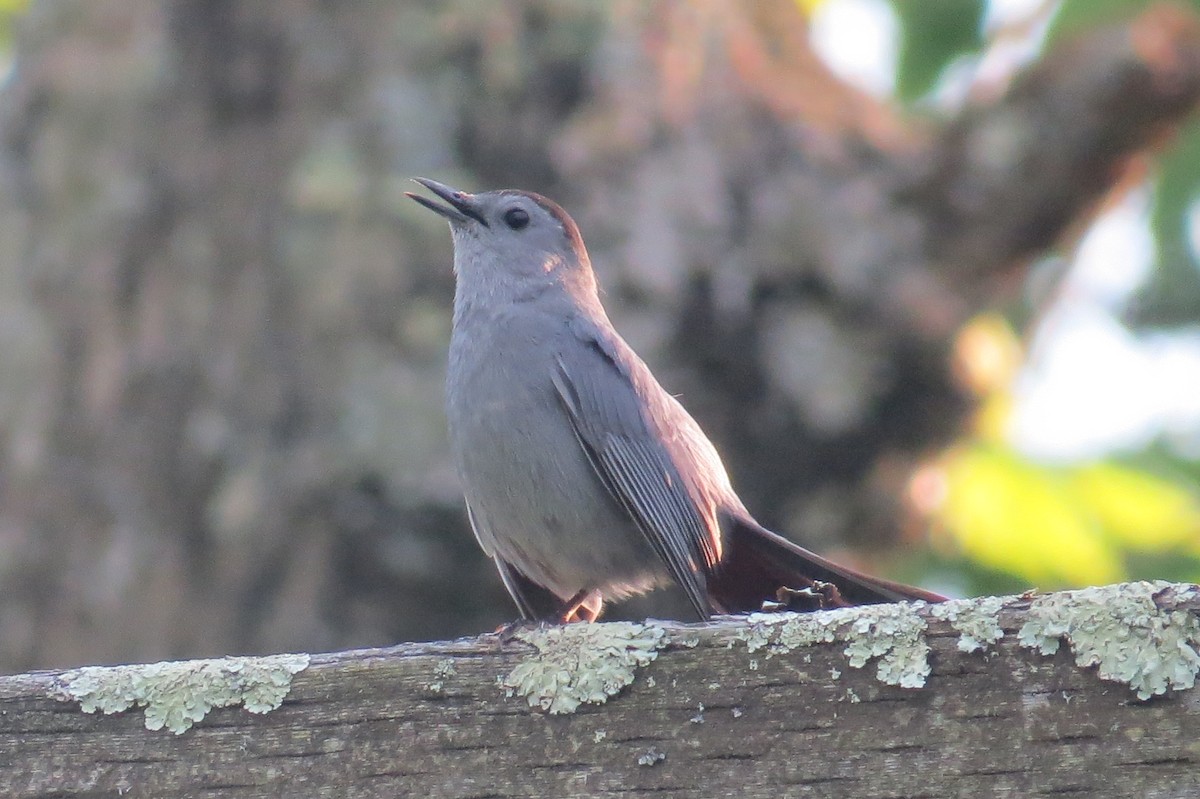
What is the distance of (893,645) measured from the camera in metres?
1.70

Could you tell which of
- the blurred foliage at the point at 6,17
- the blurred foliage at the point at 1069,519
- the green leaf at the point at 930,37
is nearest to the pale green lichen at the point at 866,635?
the blurred foliage at the point at 1069,519

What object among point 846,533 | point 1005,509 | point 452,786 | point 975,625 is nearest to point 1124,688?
point 975,625

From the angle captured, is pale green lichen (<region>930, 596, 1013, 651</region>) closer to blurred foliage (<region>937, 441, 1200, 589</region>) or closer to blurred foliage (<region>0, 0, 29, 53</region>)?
blurred foliage (<region>937, 441, 1200, 589</region>)

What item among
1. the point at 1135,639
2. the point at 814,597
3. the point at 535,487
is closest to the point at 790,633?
the point at 1135,639

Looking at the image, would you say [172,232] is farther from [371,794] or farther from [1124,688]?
[1124,688]

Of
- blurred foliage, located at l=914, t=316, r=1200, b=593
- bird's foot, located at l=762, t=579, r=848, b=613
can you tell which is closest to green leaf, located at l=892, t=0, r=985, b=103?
blurred foliage, located at l=914, t=316, r=1200, b=593

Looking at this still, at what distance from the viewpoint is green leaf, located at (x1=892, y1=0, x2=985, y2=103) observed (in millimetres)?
5152

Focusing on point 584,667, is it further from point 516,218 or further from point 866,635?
point 516,218

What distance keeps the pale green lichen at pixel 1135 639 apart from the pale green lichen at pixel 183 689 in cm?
96

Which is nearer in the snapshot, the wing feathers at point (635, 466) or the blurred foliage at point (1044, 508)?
the wing feathers at point (635, 466)

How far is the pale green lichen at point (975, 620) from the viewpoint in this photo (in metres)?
1.66

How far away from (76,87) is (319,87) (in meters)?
0.96

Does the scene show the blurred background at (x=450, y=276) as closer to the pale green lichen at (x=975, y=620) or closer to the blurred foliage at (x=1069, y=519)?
the blurred foliage at (x=1069, y=519)

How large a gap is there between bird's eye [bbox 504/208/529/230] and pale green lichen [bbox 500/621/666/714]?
2.56 m
